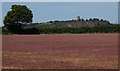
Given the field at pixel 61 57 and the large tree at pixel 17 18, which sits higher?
the field at pixel 61 57

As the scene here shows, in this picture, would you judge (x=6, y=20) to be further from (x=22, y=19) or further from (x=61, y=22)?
(x=61, y=22)

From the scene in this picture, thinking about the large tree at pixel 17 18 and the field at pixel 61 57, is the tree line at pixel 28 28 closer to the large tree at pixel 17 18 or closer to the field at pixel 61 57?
the large tree at pixel 17 18

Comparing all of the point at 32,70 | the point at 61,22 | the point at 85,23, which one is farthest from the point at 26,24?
the point at 32,70

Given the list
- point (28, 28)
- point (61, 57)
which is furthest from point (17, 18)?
point (61, 57)

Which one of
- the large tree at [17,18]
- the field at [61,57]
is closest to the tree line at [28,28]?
the large tree at [17,18]

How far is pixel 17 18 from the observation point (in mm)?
58625

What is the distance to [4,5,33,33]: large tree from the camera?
190 ft

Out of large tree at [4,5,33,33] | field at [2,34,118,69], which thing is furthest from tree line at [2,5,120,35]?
field at [2,34,118,69]

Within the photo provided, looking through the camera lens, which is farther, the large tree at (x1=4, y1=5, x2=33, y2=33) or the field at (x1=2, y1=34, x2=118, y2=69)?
the large tree at (x1=4, y1=5, x2=33, y2=33)

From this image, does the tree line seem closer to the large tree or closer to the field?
the large tree

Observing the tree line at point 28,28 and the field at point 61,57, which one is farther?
the tree line at point 28,28

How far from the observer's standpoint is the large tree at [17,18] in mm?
57906

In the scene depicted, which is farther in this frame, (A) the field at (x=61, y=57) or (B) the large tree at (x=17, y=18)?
(B) the large tree at (x=17, y=18)

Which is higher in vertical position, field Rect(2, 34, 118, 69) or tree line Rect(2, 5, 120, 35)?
field Rect(2, 34, 118, 69)
